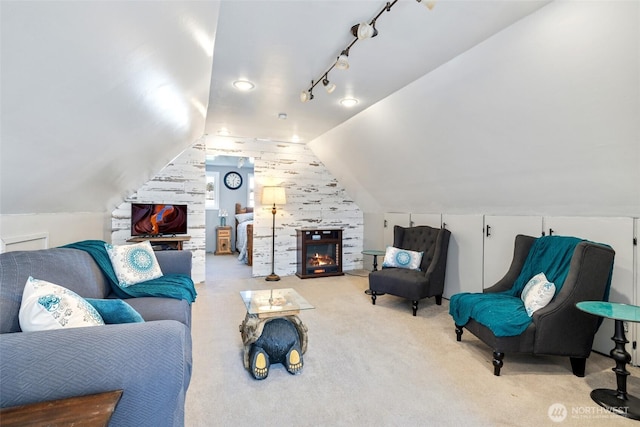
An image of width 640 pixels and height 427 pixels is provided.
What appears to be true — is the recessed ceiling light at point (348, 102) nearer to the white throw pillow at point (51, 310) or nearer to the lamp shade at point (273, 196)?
the lamp shade at point (273, 196)

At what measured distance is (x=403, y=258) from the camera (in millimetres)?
4094

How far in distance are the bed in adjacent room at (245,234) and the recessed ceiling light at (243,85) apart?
3712mm

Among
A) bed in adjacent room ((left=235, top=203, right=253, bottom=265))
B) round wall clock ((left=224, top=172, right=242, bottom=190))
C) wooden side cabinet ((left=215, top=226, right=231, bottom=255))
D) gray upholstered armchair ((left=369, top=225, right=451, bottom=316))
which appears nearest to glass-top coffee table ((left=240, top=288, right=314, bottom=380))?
gray upholstered armchair ((left=369, top=225, right=451, bottom=316))

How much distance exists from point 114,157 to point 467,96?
295cm

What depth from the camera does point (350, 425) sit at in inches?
68.1

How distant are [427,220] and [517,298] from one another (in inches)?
72.9

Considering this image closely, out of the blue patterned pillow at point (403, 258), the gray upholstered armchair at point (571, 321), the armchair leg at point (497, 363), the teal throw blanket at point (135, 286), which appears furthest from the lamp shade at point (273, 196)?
the armchair leg at point (497, 363)

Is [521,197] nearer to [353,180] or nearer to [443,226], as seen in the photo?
[443,226]

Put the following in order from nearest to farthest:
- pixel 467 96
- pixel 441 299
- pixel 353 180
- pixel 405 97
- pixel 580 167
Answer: pixel 580 167 → pixel 467 96 → pixel 405 97 → pixel 441 299 → pixel 353 180

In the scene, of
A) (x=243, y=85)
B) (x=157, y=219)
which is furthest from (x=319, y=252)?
(x=243, y=85)

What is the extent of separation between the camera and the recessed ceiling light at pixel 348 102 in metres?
3.38

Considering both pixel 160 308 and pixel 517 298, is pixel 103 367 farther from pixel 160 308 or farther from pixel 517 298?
pixel 517 298

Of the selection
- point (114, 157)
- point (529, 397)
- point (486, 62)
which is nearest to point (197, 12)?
point (114, 157)

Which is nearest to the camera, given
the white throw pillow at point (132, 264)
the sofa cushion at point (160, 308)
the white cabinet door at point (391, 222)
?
the sofa cushion at point (160, 308)
